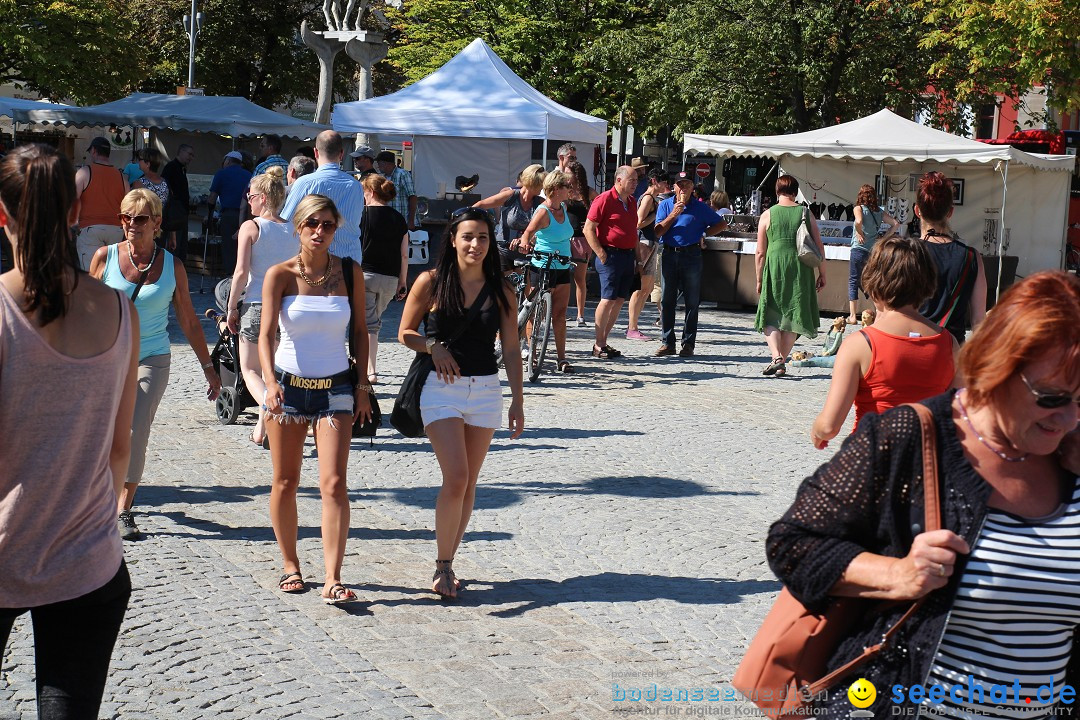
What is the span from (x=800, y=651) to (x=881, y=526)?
11.7 inches

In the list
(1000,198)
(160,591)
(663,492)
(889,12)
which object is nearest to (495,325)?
(160,591)

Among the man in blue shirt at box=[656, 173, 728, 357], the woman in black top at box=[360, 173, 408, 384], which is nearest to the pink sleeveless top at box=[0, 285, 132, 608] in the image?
the woman in black top at box=[360, 173, 408, 384]

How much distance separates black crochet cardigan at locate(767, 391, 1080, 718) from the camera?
2.47 m

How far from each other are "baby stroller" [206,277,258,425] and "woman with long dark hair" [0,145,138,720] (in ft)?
18.4

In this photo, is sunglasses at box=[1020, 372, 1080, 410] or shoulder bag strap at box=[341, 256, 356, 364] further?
shoulder bag strap at box=[341, 256, 356, 364]

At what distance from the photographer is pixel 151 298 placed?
6375mm

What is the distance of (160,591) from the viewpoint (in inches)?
220

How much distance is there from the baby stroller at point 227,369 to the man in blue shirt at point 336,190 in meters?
0.82

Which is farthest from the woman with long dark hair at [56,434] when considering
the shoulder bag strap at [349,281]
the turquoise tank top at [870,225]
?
the turquoise tank top at [870,225]

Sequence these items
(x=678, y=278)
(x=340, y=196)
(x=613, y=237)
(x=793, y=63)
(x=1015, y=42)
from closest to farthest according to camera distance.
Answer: (x=340, y=196) → (x=613, y=237) → (x=678, y=278) → (x=1015, y=42) → (x=793, y=63)

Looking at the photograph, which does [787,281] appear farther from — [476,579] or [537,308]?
[476,579]

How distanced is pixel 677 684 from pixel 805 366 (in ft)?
29.7

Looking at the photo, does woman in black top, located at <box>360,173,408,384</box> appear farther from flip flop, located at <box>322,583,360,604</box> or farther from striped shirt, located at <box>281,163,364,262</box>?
flip flop, located at <box>322,583,360,604</box>

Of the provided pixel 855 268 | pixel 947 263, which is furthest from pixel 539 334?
pixel 855 268
